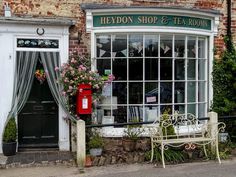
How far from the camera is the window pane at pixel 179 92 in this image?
9.86m

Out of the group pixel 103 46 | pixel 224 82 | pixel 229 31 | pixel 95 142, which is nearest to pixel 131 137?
pixel 95 142

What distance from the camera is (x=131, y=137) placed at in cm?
900

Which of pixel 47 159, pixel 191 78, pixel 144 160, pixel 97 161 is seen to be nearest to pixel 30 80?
pixel 47 159

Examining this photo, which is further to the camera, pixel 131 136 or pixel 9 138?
pixel 131 136

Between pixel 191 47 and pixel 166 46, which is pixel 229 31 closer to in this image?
pixel 191 47

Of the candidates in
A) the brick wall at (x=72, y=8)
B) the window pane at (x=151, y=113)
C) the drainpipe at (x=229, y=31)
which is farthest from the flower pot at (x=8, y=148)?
the drainpipe at (x=229, y=31)

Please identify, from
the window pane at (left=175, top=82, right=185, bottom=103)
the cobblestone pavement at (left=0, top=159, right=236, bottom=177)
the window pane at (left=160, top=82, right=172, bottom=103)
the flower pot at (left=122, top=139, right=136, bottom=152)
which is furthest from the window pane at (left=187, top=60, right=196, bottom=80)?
the cobblestone pavement at (left=0, top=159, right=236, bottom=177)

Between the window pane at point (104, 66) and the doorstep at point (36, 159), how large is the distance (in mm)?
1918

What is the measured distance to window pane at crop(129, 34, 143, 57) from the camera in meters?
9.52

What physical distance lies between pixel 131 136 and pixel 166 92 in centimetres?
146

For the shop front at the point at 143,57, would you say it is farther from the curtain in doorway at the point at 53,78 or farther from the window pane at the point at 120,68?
the curtain in doorway at the point at 53,78

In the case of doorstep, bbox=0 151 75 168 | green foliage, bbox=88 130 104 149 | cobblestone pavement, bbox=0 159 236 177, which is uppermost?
green foliage, bbox=88 130 104 149

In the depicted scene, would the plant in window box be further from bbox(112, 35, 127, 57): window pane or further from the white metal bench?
bbox(112, 35, 127, 57): window pane

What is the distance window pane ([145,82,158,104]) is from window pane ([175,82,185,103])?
0.52 meters
